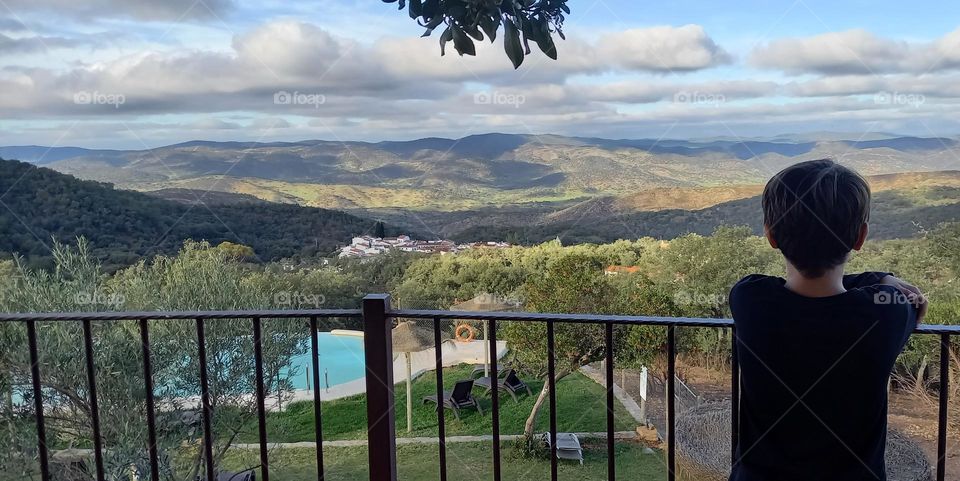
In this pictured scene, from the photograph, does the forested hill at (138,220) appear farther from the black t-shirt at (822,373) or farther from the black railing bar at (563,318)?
the black t-shirt at (822,373)

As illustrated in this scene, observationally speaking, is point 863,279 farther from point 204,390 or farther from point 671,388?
point 204,390

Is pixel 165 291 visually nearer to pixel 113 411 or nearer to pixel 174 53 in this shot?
pixel 113 411

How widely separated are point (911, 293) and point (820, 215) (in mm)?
227

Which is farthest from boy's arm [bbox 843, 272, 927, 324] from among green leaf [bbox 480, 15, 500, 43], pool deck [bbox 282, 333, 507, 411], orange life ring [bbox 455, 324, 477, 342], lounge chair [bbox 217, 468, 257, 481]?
orange life ring [bbox 455, 324, 477, 342]

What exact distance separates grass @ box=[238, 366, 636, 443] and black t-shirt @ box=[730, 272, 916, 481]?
10.5 metres

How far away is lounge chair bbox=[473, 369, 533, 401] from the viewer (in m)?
14.5

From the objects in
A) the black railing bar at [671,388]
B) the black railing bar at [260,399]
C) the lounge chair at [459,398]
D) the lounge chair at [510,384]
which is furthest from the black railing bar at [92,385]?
the lounge chair at [510,384]

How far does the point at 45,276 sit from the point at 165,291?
142cm

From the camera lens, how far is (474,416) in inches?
531

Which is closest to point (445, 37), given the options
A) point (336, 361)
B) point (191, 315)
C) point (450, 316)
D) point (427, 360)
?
point (450, 316)

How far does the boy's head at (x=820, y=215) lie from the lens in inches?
38.8

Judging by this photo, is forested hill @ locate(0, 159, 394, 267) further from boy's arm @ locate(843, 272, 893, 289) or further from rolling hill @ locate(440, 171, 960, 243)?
boy's arm @ locate(843, 272, 893, 289)

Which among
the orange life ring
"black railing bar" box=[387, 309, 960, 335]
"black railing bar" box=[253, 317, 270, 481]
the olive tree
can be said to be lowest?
the orange life ring

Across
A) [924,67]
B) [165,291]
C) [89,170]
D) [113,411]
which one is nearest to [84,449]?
[113,411]
